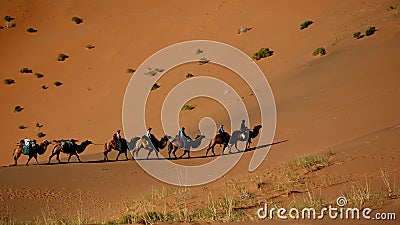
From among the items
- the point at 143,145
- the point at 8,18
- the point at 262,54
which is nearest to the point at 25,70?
the point at 8,18

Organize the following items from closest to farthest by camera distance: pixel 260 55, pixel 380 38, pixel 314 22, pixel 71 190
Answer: pixel 71 190
pixel 380 38
pixel 260 55
pixel 314 22

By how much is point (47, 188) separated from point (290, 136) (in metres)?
12.8

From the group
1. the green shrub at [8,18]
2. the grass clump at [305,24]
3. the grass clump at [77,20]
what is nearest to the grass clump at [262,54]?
the grass clump at [305,24]

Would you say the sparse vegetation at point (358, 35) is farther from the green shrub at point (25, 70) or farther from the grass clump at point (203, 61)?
the green shrub at point (25, 70)

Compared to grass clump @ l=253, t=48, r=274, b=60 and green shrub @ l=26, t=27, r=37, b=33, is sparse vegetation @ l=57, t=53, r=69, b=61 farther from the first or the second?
grass clump @ l=253, t=48, r=274, b=60

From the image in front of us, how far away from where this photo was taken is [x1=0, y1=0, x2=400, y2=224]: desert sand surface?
51.9ft

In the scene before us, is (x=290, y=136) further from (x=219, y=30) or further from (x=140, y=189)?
(x=219, y=30)

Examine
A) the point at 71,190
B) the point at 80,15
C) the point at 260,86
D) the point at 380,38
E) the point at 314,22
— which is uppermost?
the point at 80,15

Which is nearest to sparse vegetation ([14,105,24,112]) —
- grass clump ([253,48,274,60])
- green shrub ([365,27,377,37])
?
grass clump ([253,48,274,60])

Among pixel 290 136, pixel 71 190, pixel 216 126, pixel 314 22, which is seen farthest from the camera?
pixel 314 22

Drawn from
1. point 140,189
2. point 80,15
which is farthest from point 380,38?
point 80,15

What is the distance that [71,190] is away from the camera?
2180 cm

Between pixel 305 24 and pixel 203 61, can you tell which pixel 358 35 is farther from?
pixel 203 61

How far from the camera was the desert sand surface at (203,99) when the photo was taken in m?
15.8
